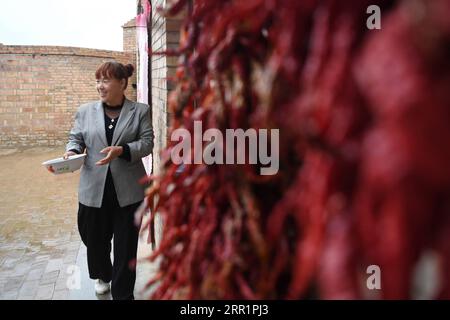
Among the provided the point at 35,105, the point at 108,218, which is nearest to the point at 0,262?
the point at 108,218

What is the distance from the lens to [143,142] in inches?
119

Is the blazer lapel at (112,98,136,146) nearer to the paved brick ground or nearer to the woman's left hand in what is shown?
the woman's left hand

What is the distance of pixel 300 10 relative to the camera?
526 mm

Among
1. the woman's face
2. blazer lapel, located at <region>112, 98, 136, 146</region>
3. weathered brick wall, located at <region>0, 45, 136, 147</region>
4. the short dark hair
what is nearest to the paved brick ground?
blazer lapel, located at <region>112, 98, 136, 146</region>

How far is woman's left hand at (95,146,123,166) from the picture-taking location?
2.77 meters

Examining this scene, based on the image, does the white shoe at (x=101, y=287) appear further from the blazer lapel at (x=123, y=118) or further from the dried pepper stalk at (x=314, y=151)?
the dried pepper stalk at (x=314, y=151)

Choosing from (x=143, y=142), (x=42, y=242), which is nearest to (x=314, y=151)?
(x=143, y=142)

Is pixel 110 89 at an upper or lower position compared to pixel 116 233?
upper

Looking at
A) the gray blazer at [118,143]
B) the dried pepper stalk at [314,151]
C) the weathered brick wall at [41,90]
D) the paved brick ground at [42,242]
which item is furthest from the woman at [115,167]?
the weathered brick wall at [41,90]

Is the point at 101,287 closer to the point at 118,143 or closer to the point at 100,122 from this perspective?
the point at 118,143

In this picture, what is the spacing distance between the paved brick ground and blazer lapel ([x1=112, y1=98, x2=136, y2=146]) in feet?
3.09

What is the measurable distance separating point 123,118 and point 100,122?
16 centimetres

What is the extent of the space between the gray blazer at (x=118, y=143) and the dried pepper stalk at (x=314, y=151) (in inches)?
87.4
